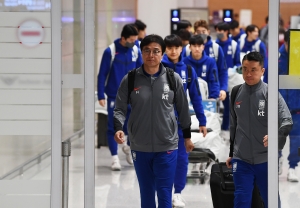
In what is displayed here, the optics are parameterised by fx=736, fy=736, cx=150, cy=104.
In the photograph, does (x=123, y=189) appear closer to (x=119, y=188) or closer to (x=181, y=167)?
(x=119, y=188)

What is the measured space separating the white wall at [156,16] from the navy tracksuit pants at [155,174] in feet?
44.4

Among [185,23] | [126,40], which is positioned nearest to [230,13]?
[185,23]

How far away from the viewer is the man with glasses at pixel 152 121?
18.6 ft

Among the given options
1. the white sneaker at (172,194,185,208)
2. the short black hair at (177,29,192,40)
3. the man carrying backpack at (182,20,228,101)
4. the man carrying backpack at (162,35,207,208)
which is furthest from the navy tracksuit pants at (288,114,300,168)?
the short black hair at (177,29,192,40)

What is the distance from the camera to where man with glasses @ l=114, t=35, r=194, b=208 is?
567 centimetres

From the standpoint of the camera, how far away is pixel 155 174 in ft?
18.7

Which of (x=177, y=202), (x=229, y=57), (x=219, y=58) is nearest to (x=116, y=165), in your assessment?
(x=219, y=58)

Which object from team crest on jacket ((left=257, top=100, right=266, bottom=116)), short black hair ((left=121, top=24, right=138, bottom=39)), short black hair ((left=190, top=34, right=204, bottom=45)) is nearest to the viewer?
team crest on jacket ((left=257, top=100, right=266, bottom=116))

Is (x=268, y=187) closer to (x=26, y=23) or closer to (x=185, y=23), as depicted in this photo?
(x=26, y=23)

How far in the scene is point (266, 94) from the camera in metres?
5.52

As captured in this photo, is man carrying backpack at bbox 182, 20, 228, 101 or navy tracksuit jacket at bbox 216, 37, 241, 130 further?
navy tracksuit jacket at bbox 216, 37, 241, 130

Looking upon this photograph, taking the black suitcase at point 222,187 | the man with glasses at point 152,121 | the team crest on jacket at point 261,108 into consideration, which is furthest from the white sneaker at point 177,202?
the team crest on jacket at point 261,108

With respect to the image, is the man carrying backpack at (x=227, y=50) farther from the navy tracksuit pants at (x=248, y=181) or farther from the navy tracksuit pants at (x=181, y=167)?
the navy tracksuit pants at (x=248, y=181)

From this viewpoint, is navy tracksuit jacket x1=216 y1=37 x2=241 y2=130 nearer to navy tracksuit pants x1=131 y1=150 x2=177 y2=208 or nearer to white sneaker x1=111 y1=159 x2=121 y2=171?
white sneaker x1=111 y1=159 x2=121 y2=171
